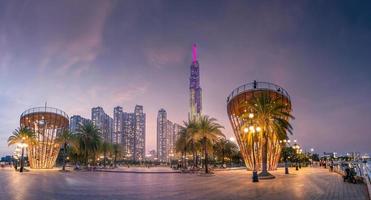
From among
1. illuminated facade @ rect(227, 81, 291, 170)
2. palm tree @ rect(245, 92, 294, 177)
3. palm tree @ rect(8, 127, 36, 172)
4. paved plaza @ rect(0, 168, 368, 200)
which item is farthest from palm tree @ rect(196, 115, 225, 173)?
palm tree @ rect(8, 127, 36, 172)

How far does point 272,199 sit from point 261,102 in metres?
22.0

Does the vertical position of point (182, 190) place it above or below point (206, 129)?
below

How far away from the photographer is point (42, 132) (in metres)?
76.4

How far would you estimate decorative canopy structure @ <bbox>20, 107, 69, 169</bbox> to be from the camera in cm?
7631

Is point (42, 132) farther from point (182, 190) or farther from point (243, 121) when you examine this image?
point (182, 190)

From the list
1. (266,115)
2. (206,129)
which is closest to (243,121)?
(206,129)

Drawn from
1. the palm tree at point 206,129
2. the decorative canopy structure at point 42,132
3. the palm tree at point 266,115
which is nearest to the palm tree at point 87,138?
the decorative canopy structure at point 42,132

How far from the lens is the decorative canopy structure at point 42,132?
250ft

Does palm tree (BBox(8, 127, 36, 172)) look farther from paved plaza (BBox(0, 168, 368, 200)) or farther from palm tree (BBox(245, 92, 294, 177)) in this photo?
palm tree (BBox(245, 92, 294, 177))

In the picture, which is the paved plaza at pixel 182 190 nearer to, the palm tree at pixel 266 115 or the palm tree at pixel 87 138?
the palm tree at pixel 266 115

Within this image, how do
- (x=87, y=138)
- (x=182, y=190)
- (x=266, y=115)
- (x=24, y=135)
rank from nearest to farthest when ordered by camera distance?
(x=182, y=190)
(x=266, y=115)
(x=24, y=135)
(x=87, y=138)

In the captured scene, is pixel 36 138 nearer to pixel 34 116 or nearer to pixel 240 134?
pixel 34 116

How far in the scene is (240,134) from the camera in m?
56.0

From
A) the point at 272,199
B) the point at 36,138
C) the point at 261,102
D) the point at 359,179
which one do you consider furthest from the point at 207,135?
the point at 36,138
